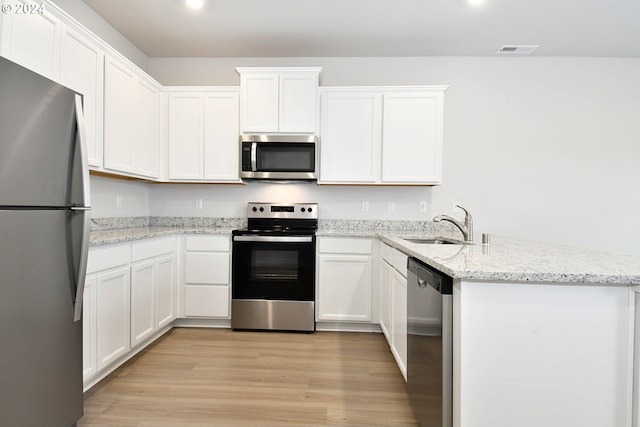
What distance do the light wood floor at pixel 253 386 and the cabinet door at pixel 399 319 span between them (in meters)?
0.19

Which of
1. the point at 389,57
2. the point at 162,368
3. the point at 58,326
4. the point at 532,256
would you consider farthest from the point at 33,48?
the point at 389,57

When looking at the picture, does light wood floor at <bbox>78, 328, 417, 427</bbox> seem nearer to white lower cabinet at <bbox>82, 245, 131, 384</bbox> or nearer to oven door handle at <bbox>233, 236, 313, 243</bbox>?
white lower cabinet at <bbox>82, 245, 131, 384</bbox>

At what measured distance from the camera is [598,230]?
345cm

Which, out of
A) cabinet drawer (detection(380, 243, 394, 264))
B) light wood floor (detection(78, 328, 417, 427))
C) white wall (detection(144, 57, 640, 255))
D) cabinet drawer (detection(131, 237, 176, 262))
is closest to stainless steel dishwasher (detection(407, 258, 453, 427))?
light wood floor (detection(78, 328, 417, 427))

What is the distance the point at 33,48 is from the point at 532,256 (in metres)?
2.72

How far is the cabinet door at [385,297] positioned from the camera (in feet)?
8.22

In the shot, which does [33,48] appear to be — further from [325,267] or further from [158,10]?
[325,267]

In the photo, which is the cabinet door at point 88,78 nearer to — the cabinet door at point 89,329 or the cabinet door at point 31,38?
the cabinet door at point 31,38

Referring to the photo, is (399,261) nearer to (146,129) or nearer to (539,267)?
(539,267)

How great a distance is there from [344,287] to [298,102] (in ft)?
5.94

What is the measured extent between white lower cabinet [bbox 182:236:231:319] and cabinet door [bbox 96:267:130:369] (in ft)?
2.52

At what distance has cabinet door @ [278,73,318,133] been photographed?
10.2 feet

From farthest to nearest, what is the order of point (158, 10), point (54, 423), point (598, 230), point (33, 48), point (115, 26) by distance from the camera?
point (598, 230) < point (115, 26) < point (158, 10) < point (33, 48) < point (54, 423)

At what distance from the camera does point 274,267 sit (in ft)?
9.83
